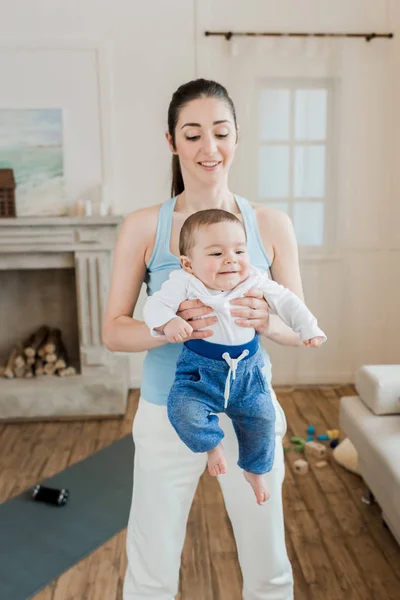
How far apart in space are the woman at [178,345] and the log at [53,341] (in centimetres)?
245

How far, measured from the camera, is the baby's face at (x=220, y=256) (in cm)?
125

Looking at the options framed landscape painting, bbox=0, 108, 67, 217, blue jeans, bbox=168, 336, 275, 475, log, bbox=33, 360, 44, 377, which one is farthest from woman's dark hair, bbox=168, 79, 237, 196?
log, bbox=33, 360, 44, 377

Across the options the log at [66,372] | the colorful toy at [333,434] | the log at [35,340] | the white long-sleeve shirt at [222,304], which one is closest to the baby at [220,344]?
the white long-sleeve shirt at [222,304]

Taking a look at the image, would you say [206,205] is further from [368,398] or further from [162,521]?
[368,398]

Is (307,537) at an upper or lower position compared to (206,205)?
lower

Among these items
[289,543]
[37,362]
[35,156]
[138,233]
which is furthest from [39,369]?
[138,233]

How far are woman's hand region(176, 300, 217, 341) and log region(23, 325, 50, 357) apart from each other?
107 inches

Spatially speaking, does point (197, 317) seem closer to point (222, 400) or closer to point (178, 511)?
point (222, 400)

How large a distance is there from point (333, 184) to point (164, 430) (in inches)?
120

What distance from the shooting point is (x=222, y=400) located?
51.4 inches

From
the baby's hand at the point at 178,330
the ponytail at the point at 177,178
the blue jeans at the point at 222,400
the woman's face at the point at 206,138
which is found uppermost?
A: the woman's face at the point at 206,138

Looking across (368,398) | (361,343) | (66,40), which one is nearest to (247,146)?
(66,40)

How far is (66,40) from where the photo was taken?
145 inches

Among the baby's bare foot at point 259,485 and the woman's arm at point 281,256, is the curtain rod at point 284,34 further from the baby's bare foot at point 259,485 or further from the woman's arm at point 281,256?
the baby's bare foot at point 259,485
